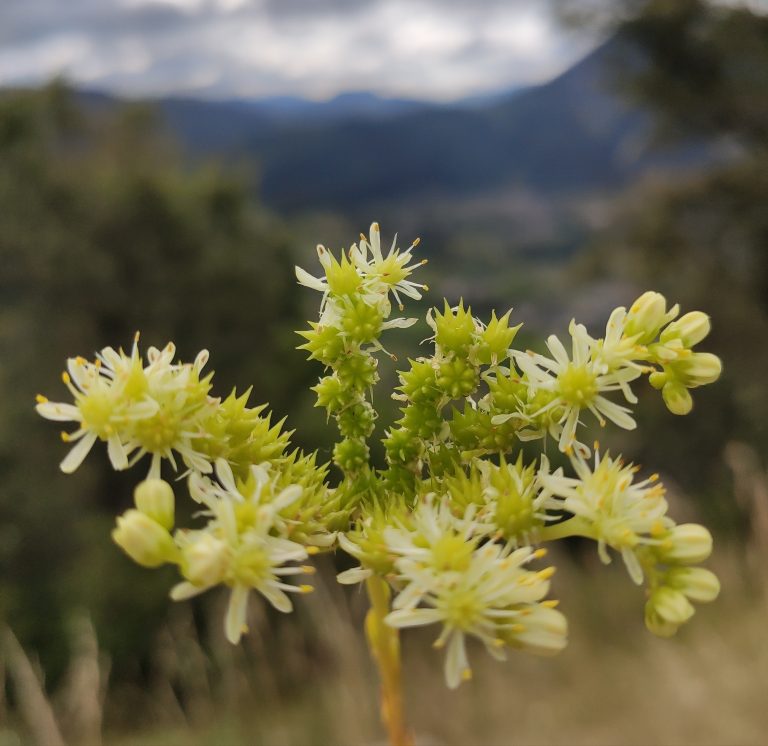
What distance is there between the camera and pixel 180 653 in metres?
5.10

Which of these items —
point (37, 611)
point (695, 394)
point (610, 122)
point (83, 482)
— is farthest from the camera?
point (610, 122)

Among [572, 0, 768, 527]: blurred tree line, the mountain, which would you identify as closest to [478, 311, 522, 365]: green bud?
[572, 0, 768, 527]: blurred tree line

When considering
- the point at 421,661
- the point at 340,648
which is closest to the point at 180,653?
the point at 421,661

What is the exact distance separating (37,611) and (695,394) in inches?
281

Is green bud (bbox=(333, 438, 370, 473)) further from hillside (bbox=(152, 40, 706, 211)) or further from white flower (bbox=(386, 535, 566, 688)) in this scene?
hillside (bbox=(152, 40, 706, 211))

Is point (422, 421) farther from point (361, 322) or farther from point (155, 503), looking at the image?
point (155, 503)

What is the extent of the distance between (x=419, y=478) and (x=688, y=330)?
32 centimetres

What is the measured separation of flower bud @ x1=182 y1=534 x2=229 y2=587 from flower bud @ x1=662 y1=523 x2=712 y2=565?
0.41 m

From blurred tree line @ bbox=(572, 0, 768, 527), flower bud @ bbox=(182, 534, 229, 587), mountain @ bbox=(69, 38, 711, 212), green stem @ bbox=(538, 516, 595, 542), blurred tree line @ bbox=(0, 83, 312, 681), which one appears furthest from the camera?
mountain @ bbox=(69, 38, 711, 212)

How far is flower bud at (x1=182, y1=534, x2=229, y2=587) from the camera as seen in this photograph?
0.59 metres

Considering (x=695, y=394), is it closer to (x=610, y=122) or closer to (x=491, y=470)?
(x=491, y=470)

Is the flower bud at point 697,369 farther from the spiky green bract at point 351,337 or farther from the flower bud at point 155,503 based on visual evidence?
the flower bud at point 155,503

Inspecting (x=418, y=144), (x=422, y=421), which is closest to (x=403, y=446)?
(x=422, y=421)

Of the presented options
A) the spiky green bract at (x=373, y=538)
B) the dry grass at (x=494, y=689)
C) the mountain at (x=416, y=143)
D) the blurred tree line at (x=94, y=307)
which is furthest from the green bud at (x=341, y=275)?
the mountain at (x=416, y=143)
